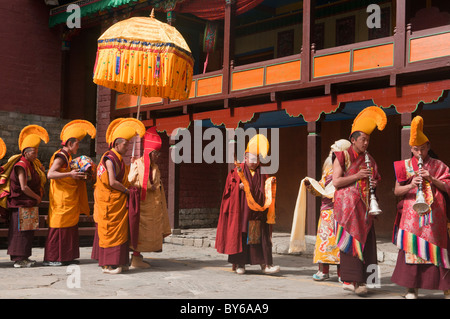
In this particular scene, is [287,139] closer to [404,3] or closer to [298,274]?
[404,3]

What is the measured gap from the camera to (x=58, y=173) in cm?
713

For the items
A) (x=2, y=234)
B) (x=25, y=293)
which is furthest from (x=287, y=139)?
(x=25, y=293)

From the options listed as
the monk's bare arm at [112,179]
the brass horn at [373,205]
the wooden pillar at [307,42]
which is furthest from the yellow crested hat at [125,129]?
the wooden pillar at [307,42]

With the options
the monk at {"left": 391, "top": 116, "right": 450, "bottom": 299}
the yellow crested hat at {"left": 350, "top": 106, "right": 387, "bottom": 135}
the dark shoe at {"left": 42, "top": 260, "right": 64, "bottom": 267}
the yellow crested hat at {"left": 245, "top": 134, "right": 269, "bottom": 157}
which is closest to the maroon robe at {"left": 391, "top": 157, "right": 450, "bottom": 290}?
the monk at {"left": 391, "top": 116, "right": 450, "bottom": 299}

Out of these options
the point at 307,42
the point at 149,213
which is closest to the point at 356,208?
the point at 149,213

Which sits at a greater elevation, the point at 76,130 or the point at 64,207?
the point at 76,130

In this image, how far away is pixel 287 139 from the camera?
15.1m

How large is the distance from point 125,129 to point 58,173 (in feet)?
3.71

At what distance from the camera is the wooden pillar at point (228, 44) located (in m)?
12.4

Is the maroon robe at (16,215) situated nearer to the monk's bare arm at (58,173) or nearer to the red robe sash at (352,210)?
the monk's bare arm at (58,173)

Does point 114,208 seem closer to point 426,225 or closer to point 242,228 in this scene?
point 242,228

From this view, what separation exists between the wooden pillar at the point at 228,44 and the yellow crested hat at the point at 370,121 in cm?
685

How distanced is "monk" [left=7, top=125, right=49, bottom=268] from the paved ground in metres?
0.24

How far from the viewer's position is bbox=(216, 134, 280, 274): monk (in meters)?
6.87
